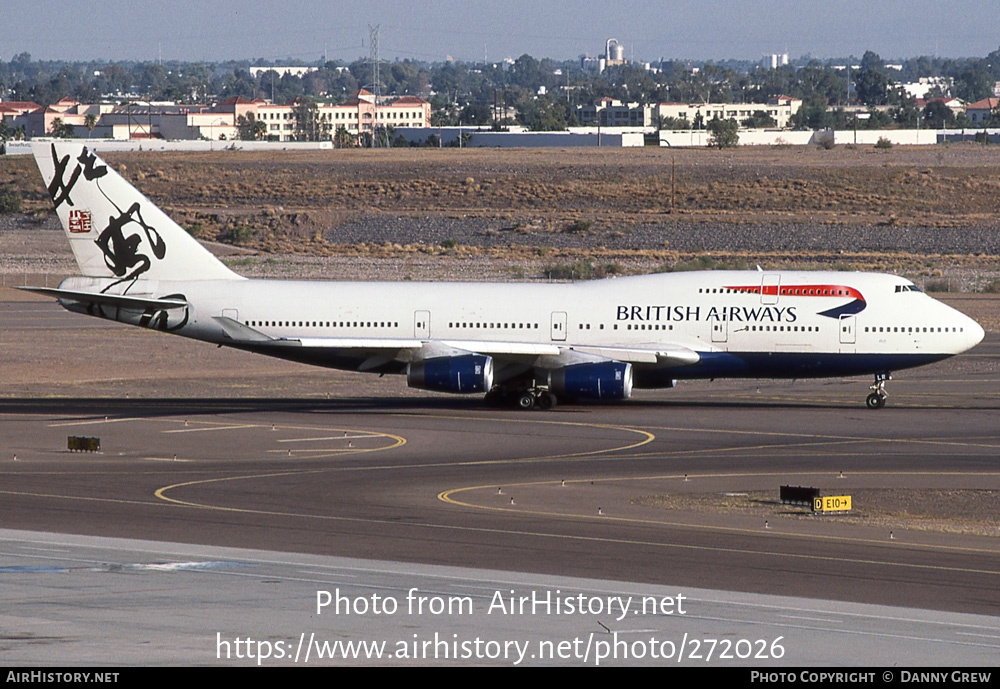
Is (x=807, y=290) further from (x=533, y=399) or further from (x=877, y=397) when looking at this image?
(x=533, y=399)

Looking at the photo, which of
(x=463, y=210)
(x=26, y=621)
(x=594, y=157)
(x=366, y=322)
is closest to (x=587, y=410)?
(x=366, y=322)

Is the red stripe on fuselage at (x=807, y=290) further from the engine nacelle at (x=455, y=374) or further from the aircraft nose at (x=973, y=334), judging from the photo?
the engine nacelle at (x=455, y=374)

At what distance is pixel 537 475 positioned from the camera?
3769cm

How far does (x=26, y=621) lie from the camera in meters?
21.1

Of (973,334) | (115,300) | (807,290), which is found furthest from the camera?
(807,290)

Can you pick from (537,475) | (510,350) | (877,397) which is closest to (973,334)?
(877,397)

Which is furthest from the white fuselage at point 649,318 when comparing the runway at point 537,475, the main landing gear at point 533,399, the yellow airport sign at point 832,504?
the yellow airport sign at point 832,504

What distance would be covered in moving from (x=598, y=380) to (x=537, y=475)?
36.6ft

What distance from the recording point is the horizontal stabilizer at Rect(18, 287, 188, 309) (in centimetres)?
4881

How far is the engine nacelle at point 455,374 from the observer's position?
4822 centimetres

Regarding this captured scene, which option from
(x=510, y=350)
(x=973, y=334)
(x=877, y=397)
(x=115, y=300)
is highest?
(x=115, y=300)

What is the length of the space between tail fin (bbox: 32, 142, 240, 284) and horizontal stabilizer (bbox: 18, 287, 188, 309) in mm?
1187
